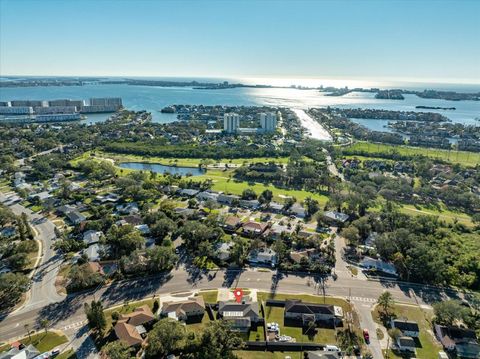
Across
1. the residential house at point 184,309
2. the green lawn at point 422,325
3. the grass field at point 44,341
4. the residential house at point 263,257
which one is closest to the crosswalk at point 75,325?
the grass field at point 44,341

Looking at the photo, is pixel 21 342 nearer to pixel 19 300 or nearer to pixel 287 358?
pixel 19 300

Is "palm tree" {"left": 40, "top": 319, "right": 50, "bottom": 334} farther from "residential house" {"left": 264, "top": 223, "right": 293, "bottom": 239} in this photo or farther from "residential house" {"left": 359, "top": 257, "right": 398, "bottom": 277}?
"residential house" {"left": 359, "top": 257, "right": 398, "bottom": 277}

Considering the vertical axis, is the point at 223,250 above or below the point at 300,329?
above

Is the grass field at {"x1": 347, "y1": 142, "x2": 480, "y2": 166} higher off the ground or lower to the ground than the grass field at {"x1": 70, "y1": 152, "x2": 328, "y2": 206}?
higher

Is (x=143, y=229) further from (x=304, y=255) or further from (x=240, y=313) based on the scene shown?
(x=304, y=255)

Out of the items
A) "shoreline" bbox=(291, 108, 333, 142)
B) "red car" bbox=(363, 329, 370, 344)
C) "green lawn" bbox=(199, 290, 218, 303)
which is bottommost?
"red car" bbox=(363, 329, 370, 344)

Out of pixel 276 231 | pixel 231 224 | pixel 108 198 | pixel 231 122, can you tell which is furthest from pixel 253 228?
pixel 231 122

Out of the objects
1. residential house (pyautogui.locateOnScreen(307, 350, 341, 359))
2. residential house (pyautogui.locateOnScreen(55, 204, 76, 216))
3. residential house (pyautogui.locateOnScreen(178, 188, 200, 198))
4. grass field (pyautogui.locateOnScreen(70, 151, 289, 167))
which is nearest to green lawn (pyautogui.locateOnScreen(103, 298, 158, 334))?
residential house (pyautogui.locateOnScreen(307, 350, 341, 359))
